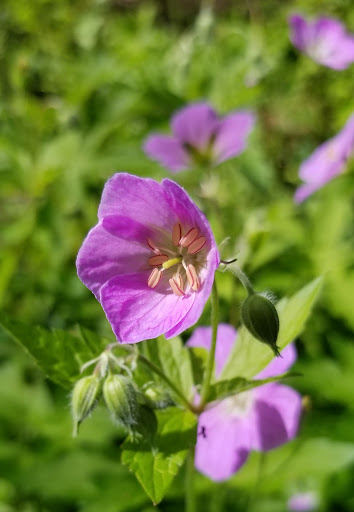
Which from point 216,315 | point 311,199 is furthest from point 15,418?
point 311,199

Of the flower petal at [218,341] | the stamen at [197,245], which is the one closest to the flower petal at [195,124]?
the flower petal at [218,341]

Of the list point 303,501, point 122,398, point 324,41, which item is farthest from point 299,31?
point 122,398

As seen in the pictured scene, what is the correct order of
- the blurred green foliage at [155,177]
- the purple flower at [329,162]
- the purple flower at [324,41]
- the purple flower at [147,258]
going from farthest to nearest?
the purple flower at [324,41], the purple flower at [329,162], the blurred green foliage at [155,177], the purple flower at [147,258]

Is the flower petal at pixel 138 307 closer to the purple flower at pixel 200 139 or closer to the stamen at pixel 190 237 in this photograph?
the stamen at pixel 190 237

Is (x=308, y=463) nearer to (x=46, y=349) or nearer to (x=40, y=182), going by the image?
(x=46, y=349)

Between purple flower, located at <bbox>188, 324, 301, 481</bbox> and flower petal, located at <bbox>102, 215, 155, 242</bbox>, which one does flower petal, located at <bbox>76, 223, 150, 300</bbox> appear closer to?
flower petal, located at <bbox>102, 215, 155, 242</bbox>

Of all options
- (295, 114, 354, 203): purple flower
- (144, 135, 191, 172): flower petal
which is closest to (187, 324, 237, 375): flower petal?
(295, 114, 354, 203): purple flower
